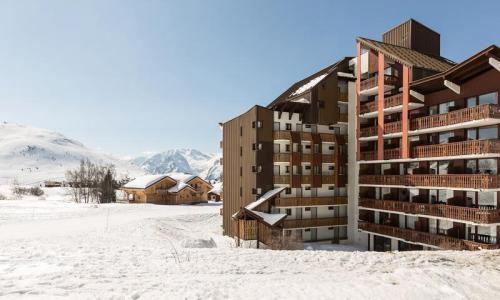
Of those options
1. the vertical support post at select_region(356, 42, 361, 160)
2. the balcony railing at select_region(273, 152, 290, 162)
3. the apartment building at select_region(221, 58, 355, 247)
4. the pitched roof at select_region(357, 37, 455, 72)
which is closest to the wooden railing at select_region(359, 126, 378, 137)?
the vertical support post at select_region(356, 42, 361, 160)

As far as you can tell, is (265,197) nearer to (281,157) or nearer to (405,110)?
(281,157)

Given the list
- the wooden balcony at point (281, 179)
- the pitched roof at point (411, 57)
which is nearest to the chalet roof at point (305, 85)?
the pitched roof at point (411, 57)

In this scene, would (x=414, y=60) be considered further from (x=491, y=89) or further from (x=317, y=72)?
(x=317, y=72)

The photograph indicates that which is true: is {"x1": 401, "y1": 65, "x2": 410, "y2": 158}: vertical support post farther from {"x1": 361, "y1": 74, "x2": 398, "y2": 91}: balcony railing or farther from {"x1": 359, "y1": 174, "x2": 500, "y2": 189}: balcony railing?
{"x1": 359, "y1": 174, "x2": 500, "y2": 189}: balcony railing

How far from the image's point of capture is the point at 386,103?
30875 millimetres

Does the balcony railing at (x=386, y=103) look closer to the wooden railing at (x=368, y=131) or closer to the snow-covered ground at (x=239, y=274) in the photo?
the wooden railing at (x=368, y=131)

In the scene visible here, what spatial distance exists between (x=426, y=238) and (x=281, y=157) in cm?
1558

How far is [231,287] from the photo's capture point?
35.4 feet

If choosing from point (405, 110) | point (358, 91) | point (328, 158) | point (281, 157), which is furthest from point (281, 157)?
point (405, 110)

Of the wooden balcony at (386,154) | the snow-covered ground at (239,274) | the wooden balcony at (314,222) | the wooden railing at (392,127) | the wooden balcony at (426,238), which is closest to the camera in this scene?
the snow-covered ground at (239,274)

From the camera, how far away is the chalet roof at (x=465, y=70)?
894 inches

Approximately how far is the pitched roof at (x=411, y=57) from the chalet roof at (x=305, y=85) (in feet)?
15.4

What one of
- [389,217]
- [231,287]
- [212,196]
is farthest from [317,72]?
[212,196]

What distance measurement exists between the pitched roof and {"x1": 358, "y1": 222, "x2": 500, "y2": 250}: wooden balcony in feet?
50.3
